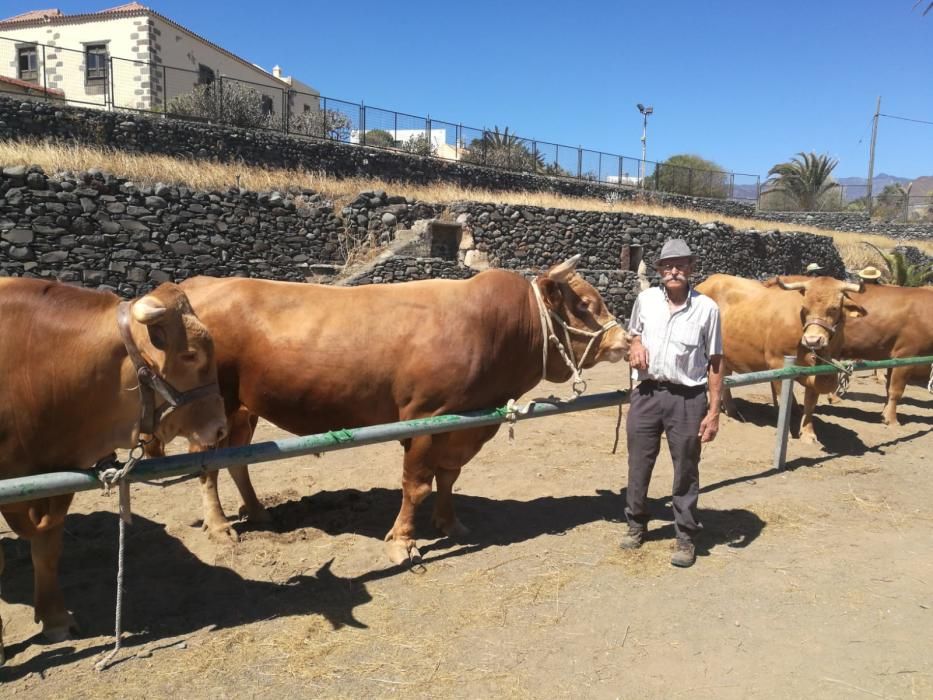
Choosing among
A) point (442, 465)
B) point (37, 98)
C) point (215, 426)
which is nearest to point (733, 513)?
point (442, 465)

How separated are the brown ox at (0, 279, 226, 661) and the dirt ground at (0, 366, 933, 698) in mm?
824

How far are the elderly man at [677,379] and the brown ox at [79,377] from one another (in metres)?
2.30

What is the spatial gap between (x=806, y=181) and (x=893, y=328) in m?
36.2

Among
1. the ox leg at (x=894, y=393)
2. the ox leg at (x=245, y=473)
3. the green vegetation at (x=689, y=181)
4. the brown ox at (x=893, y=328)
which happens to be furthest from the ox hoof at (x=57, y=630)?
the green vegetation at (x=689, y=181)

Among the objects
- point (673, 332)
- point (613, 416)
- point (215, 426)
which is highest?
point (673, 332)

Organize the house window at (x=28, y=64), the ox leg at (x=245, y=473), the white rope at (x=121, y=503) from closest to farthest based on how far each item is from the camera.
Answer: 1. the white rope at (x=121, y=503)
2. the ox leg at (x=245, y=473)
3. the house window at (x=28, y=64)

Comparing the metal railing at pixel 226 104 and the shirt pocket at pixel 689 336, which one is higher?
the metal railing at pixel 226 104

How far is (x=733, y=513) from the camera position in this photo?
4.68m

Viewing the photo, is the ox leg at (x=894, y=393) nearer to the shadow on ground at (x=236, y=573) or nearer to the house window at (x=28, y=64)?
the shadow on ground at (x=236, y=573)

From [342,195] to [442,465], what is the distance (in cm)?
1167

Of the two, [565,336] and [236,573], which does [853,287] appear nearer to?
[565,336]

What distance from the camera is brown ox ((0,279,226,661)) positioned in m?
2.70

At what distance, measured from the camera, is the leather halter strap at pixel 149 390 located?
272 cm

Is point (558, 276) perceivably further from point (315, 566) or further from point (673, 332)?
point (315, 566)
